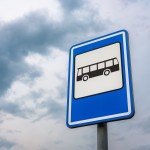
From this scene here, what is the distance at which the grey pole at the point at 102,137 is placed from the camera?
6.51 feet

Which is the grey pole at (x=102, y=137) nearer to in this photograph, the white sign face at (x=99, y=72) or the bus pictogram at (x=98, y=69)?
the white sign face at (x=99, y=72)

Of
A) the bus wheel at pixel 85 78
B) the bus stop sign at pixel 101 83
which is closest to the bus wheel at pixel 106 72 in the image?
the bus stop sign at pixel 101 83

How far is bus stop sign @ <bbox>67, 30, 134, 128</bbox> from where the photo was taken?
2.14 m

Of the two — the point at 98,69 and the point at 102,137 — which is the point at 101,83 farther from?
the point at 102,137

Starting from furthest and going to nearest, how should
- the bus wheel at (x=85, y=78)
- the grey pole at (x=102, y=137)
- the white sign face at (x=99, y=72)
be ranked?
the bus wheel at (x=85, y=78), the white sign face at (x=99, y=72), the grey pole at (x=102, y=137)

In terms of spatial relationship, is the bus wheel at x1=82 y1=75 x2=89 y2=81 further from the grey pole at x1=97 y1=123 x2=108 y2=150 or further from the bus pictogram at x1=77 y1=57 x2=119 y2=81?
the grey pole at x1=97 y1=123 x2=108 y2=150

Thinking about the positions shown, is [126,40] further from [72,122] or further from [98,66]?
[72,122]

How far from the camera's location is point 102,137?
203 centimetres

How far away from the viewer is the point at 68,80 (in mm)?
2607

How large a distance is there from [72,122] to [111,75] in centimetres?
61

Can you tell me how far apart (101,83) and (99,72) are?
126 millimetres

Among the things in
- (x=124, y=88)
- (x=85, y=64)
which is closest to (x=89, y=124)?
(x=124, y=88)

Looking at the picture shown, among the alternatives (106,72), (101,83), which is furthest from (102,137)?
(106,72)

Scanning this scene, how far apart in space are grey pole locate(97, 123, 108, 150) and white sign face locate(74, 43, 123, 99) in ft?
1.10
